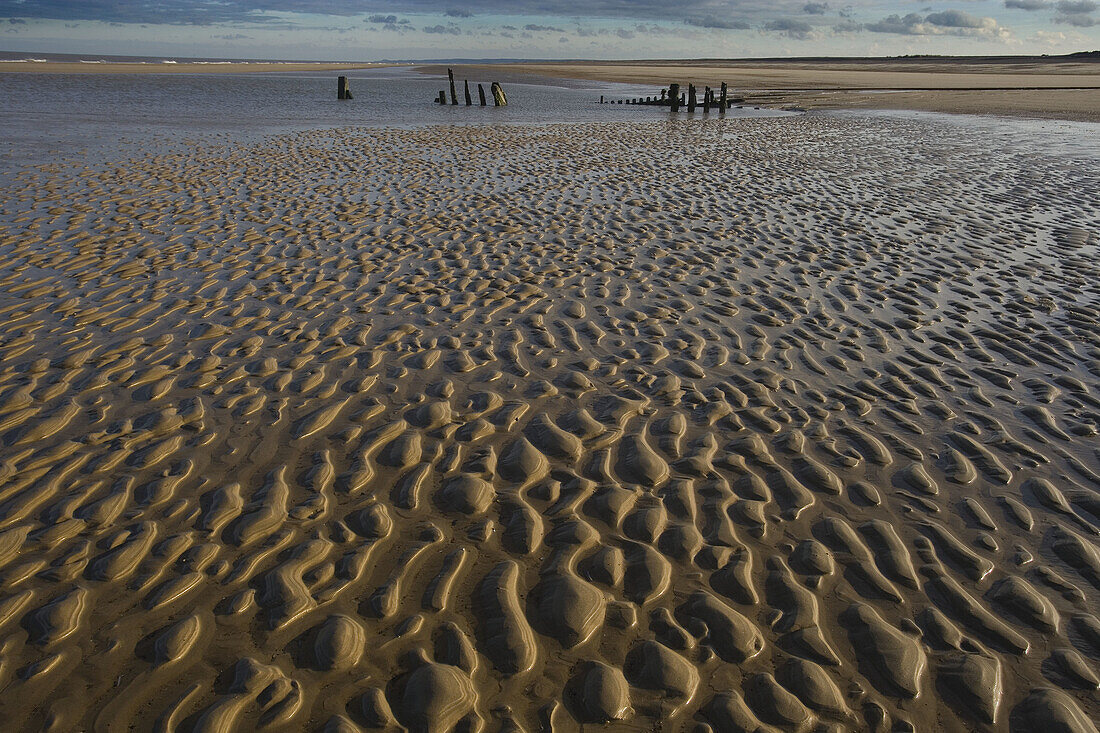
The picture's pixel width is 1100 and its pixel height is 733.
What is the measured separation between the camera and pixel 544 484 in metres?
4.49

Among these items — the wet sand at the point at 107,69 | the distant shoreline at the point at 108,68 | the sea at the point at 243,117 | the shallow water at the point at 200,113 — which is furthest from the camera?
the distant shoreline at the point at 108,68

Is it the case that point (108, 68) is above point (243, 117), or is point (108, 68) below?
above

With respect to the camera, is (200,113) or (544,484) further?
(200,113)

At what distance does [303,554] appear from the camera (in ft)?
12.4

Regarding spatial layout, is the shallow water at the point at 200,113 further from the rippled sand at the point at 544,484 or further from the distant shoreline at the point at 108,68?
the distant shoreline at the point at 108,68

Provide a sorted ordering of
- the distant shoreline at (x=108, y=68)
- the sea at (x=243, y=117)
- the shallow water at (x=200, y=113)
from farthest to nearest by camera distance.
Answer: the distant shoreline at (x=108, y=68) → the shallow water at (x=200, y=113) → the sea at (x=243, y=117)

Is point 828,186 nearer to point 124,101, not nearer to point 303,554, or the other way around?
point 303,554

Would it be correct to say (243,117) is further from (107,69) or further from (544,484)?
(107,69)

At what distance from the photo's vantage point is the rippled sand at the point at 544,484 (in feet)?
9.91

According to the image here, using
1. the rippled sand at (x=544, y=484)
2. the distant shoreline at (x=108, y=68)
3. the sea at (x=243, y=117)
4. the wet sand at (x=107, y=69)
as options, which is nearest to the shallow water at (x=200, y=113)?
the sea at (x=243, y=117)

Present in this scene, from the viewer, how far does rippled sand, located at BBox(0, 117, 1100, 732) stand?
3021 mm

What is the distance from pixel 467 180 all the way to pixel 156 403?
1068cm

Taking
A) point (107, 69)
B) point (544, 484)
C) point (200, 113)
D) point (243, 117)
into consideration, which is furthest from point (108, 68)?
point (544, 484)

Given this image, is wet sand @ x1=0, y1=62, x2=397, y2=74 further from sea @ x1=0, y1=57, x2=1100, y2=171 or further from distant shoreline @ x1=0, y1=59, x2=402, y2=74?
sea @ x1=0, y1=57, x2=1100, y2=171
